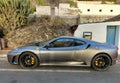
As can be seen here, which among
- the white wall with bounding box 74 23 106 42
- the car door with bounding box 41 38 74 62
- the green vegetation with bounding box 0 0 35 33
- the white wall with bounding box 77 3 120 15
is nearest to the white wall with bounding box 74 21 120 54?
the white wall with bounding box 74 23 106 42

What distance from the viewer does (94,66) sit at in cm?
867

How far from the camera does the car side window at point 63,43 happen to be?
884cm

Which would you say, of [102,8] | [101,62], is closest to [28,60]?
[101,62]

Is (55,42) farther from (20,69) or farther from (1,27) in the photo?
(1,27)

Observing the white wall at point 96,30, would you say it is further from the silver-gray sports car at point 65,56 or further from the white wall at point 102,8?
the white wall at point 102,8

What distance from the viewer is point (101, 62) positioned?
28.6 feet

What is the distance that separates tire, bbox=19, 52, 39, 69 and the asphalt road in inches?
9.3

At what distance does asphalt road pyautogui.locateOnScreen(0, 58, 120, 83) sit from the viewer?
7113 mm

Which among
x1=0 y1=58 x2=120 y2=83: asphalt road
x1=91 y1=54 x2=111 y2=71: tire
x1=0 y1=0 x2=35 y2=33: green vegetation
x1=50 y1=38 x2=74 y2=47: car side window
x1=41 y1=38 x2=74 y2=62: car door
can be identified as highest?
x1=0 y1=0 x2=35 y2=33: green vegetation

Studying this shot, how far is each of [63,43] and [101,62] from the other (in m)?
1.74

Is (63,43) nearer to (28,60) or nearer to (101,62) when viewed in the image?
(28,60)

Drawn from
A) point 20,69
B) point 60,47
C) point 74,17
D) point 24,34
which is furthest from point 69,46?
point 74,17

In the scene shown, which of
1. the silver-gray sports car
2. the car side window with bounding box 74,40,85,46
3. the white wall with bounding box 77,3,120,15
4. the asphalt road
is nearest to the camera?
the asphalt road

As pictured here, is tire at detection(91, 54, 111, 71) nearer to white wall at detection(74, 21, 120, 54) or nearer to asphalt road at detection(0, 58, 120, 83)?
asphalt road at detection(0, 58, 120, 83)
